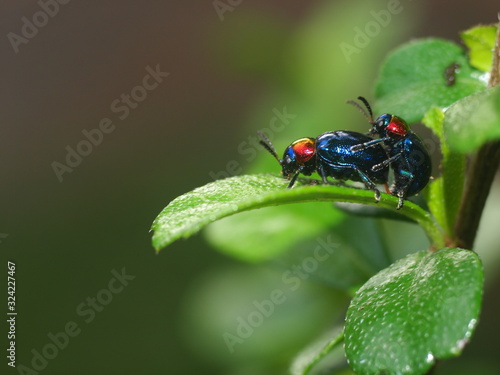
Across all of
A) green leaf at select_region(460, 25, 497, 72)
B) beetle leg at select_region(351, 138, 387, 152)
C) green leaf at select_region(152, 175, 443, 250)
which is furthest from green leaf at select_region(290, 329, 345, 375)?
green leaf at select_region(460, 25, 497, 72)

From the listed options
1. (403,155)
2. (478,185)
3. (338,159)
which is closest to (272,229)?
(338,159)

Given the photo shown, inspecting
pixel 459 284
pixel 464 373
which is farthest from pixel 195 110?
pixel 459 284

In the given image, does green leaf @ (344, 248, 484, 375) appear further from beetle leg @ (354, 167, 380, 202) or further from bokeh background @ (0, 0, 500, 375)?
bokeh background @ (0, 0, 500, 375)

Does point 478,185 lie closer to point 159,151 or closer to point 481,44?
point 481,44

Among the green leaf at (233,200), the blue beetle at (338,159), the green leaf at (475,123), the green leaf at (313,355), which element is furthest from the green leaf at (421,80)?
the green leaf at (313,355)

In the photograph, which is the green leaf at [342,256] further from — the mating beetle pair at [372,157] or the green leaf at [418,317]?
the green leaf at [418,317]

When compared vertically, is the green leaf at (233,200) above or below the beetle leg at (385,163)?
above

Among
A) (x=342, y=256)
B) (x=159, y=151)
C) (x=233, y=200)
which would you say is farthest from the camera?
(x=159, y=151)
